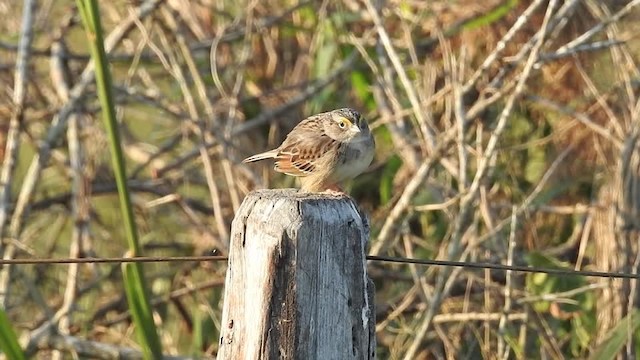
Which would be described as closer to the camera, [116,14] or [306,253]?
[306,253]

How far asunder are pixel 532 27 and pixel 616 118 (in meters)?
0.73

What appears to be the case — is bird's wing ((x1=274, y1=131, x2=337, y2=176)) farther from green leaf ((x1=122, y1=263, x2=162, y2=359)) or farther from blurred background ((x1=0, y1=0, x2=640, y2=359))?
blurred background ((x1=0, y1=0, x2=640, y2=359))

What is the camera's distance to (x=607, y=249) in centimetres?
523

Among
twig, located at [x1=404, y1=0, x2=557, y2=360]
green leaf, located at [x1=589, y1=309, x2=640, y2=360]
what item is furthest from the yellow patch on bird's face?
green leaf, located at [x1=589, y1=309, x2=640, y2=360]

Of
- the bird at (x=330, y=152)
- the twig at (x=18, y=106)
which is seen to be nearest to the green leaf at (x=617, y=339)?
the bird at (x=330, y=152)

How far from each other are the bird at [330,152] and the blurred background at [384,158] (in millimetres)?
820

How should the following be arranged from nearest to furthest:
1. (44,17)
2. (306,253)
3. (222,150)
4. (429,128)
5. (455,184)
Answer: (306,253), (429,128), (222,150), (455,184), (44,17)

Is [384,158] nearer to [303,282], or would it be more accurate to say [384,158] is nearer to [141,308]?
[141,308]

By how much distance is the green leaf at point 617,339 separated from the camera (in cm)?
451

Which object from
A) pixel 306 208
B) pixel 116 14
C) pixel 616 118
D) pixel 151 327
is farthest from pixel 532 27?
pixel 306 208

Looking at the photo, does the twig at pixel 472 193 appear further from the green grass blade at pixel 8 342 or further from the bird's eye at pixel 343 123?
the green grass blade at pixel 8 342

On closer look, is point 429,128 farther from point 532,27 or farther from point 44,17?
point 44,17

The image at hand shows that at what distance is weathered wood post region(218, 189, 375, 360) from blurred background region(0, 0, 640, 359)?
2.37 m

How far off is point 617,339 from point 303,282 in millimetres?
2700
